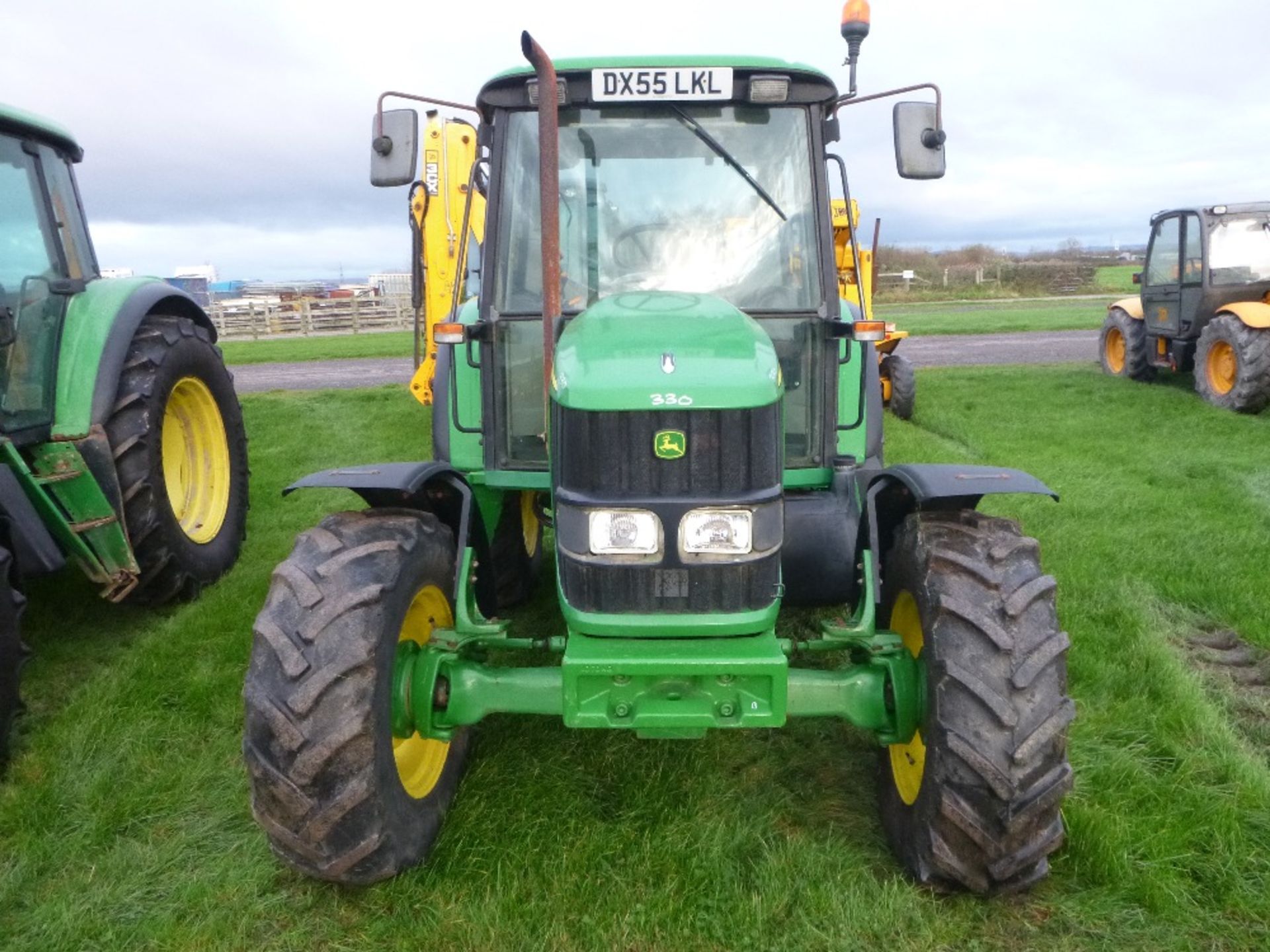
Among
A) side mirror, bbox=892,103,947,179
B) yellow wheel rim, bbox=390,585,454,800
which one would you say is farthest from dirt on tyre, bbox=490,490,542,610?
side mirror, bbox=892,103,947,179

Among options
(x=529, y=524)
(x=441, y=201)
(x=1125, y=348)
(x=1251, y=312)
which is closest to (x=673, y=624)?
(x=529, y=524)

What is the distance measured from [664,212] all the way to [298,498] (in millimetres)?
4550

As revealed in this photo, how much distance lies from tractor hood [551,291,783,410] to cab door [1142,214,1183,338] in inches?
384

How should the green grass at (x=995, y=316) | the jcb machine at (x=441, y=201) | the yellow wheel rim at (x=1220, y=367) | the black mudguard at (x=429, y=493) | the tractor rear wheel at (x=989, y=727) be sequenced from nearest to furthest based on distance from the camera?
1. the tractor rear wheel at (x=989, y=727)
2. the black mudguard at (x=429, y=493)
3. the jcb machine at (x=441, y=201)
4. the yellow wheel rim at (x=1220, y=367)
5. the green grass at (x=995, y=316)

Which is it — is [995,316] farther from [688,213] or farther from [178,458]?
[688,213]

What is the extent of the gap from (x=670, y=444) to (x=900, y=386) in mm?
7514

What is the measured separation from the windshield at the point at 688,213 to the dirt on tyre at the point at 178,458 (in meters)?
2.13

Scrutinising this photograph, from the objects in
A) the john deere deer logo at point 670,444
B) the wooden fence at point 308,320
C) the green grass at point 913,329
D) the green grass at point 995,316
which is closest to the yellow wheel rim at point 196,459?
the john deere deer logo at point 670,444

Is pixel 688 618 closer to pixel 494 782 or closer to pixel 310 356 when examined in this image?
pixel 494 782

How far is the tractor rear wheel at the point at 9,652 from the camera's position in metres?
3.14

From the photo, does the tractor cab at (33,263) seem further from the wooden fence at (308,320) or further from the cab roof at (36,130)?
the wooden fence at (308,320)

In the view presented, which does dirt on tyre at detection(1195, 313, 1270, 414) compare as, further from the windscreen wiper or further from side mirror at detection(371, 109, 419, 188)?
side mirror at detection(371, 109, 419, 188)

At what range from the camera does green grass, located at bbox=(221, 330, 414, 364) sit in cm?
1922

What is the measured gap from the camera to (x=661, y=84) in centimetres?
317
